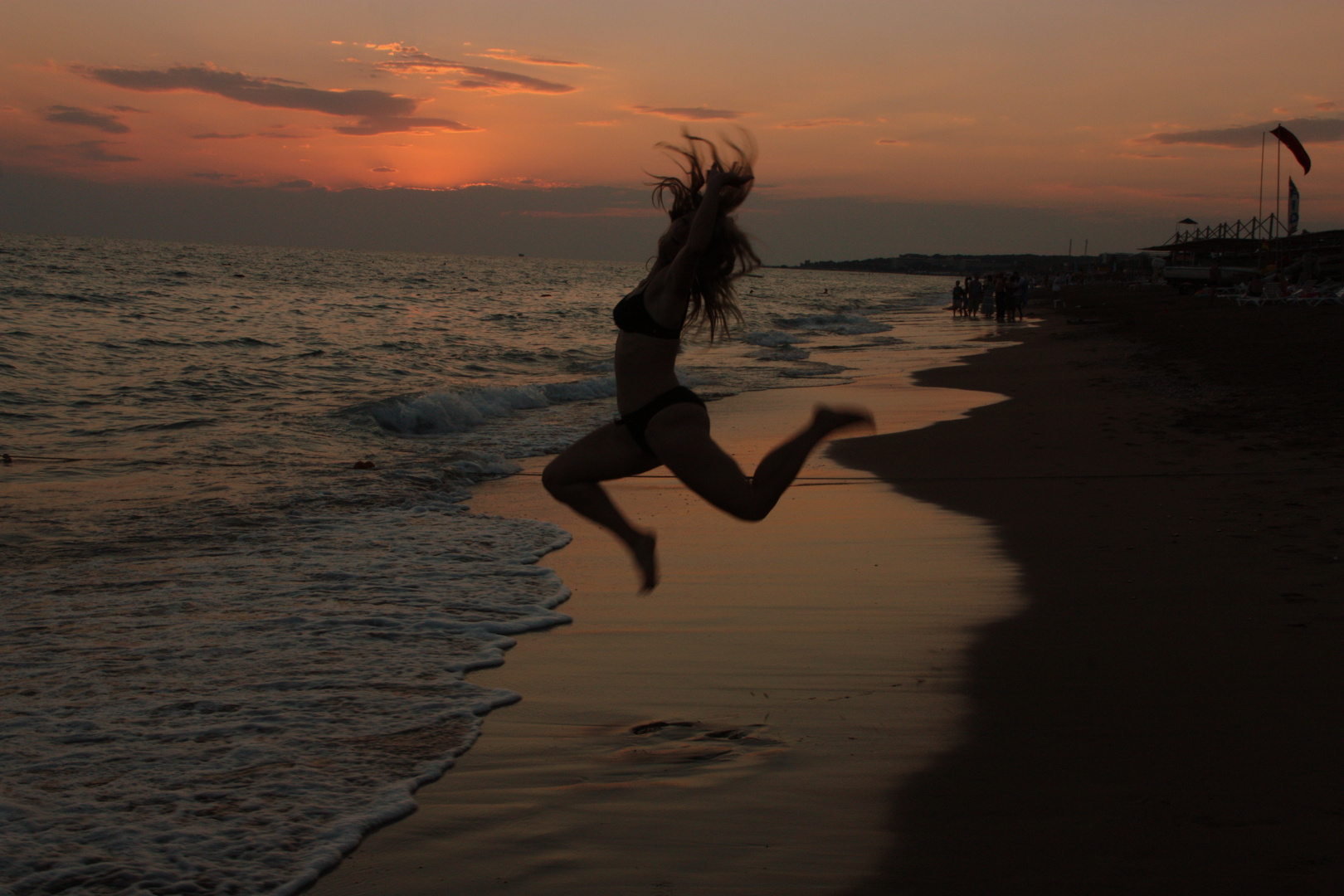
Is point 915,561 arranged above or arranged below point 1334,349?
below

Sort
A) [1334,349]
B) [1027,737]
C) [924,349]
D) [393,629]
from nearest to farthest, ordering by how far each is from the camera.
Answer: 1. [1027,737]
2. [393,629]
3. [1334,349]
4. [924,349]

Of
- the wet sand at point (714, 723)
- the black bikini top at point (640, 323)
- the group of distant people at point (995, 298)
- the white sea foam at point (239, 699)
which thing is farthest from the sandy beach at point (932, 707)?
the group of distant people at point (995, 298)

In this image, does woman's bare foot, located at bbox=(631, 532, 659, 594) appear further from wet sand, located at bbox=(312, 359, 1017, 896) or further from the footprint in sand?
the footprint in sand

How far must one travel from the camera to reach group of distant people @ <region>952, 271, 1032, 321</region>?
41.6 m

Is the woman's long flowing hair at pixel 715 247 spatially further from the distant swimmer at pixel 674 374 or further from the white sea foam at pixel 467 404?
the white sea foam at pixel 467 404

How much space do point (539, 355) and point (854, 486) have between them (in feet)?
63.4

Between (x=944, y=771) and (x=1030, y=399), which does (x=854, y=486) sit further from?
(x=1030, y=399)

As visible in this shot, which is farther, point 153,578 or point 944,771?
point 153,578

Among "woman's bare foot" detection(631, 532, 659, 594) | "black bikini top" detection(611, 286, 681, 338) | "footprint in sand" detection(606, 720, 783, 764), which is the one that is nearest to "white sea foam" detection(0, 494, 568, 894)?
"footprint in sand" detection(606, 720, 783, 764)

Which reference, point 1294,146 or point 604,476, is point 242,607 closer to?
point 604,476

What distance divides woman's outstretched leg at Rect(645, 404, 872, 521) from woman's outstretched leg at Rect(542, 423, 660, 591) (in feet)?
0.63

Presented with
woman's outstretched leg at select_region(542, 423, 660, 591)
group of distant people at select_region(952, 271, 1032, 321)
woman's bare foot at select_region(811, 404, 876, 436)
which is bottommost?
woman's outstretched leg at select_region(542, 423, 660, 591)

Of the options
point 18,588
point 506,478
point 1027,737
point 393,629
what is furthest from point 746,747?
point 506,478

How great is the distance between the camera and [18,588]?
615cm
